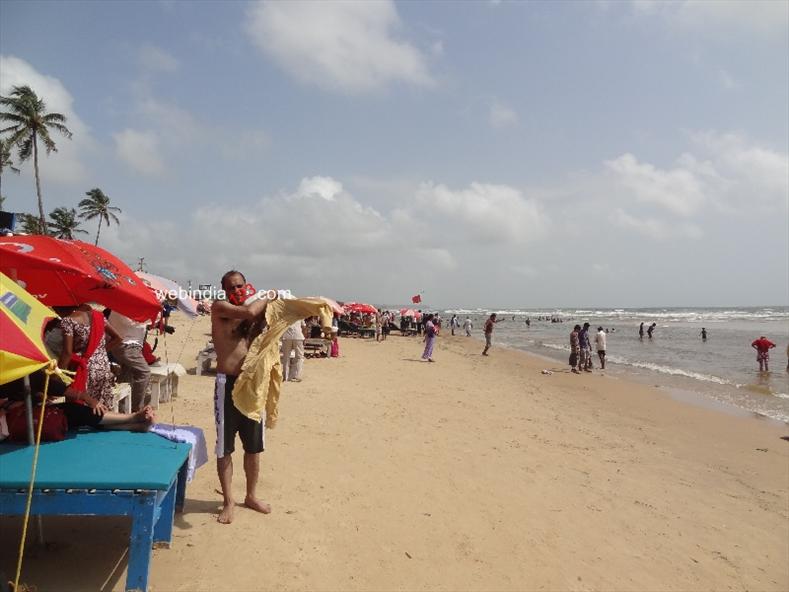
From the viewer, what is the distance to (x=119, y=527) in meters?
3.63

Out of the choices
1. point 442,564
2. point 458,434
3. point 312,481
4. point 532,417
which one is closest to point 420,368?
point 532,417

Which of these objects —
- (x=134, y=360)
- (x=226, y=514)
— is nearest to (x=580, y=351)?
(x=134, y=360)

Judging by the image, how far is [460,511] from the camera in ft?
15.8

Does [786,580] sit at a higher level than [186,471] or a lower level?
lower

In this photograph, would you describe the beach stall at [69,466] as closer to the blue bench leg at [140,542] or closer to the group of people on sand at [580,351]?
the blue bench leg at [140,542]

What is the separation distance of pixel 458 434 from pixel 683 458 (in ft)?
11.8

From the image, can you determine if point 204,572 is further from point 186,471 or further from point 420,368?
point 420,368

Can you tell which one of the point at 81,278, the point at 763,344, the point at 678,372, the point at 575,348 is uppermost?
the point at 81,278

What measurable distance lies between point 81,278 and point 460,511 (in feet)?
12.9

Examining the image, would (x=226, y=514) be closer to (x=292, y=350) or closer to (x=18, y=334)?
(x=18, y=334)

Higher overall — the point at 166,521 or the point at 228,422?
the point at 228,422

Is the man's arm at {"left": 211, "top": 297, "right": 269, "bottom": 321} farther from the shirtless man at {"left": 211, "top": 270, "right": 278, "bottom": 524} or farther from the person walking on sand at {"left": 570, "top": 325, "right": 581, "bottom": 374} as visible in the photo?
the person walking on sand at {"left": 570, "top": 325, "right": 581, "bottom": 374}

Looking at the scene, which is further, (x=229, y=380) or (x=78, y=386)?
(x=229, y=380)

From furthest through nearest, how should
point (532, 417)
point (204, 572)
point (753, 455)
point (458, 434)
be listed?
point (532, 417) < point (753, 455) < point (458, 434) < point (204, 572)
